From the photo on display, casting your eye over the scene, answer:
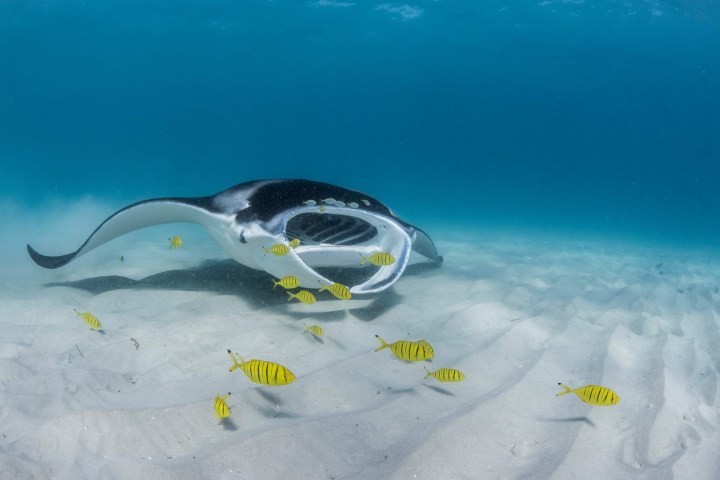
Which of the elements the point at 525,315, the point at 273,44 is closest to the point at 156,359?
the point at 525,315

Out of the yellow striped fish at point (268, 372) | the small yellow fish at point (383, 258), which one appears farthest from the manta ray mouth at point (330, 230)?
the yellow striped fish at point (268, 372)

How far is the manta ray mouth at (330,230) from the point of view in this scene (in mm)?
5973

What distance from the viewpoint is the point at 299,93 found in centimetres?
7525

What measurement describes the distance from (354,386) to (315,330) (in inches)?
37.4

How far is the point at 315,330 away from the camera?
414cm

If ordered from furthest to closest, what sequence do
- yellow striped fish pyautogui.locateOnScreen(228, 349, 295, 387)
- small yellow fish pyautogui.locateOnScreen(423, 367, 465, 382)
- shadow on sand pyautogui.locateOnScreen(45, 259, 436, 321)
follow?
shadow on sand pyautogui.locateOnScreen(45, 259, 436, 321), small yellow fish pyautogui.locateOnScreen(423, 367, 465, 382), yellow striped fish pyautogui.locateOnScreen(228, 349, 295, 387)

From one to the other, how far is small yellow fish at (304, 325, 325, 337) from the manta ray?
17.3 inches

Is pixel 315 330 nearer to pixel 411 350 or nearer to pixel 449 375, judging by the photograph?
pixel 411 350

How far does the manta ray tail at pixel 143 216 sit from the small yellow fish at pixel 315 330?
1941 millimetres

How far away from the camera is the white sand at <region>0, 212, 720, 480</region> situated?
8.11 ft

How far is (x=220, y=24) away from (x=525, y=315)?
4053cm

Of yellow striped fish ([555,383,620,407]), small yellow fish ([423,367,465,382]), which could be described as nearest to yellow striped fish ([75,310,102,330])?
small yellow fish ([423,367,465,382])

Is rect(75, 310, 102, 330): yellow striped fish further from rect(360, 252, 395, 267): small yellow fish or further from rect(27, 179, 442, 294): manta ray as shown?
rect(360, 252, 395, 267): small yellow fish

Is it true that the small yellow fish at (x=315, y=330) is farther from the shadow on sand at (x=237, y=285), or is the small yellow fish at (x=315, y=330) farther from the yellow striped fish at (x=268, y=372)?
the yellow striped fish at (x=268, y=372)
